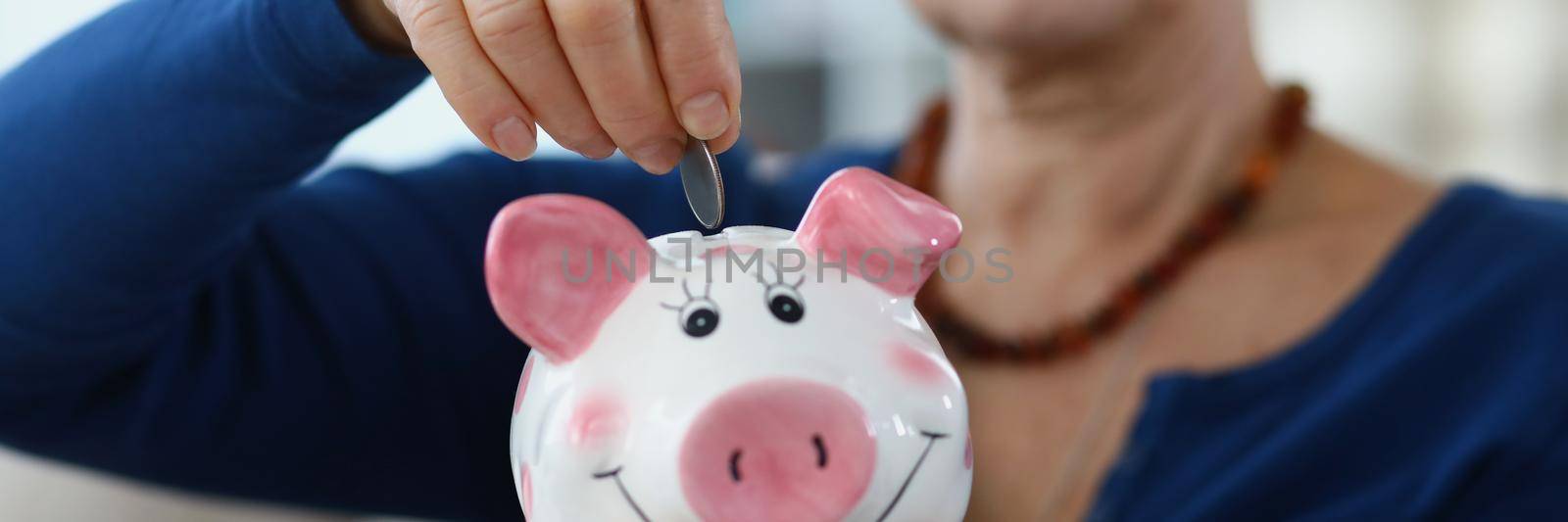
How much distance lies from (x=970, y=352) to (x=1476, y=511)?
0.36 m

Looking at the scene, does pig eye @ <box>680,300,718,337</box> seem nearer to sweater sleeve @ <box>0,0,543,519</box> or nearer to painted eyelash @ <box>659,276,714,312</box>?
painted eyelash @ <box>659,276,714,312</box>

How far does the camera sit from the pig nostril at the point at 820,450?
0.43 metres

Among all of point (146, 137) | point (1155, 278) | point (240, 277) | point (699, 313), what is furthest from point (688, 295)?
point (1155, 278)

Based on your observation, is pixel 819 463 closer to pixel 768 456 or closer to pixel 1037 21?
pixel 768 456

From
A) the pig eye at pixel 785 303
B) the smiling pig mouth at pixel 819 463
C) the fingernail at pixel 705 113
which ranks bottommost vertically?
the smiling pig mouth at pixel 819 463

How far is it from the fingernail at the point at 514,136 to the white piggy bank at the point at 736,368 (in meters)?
0.04

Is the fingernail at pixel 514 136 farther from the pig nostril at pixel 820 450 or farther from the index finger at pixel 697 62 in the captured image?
the pig nostril at pixel 820 450

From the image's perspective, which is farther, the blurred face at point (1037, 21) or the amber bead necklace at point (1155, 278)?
the amber bead necklace at point (1155, 278)

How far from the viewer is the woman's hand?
468mm

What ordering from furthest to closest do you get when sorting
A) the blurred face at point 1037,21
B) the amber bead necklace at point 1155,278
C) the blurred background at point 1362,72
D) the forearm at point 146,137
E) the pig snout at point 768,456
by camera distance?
the blurred background at point 1362,72 → the amber bead necklace at point 1155,278 → the blurred face at point 1037,21 → the forearm at point 146,137 → the pig snout at point 768,456

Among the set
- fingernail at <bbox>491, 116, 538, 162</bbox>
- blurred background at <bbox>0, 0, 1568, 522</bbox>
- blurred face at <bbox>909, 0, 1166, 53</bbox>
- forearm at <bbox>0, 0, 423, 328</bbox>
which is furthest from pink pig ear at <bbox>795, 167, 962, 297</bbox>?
blurred background at <bbox>0, 0, 1568, 522</bbox>

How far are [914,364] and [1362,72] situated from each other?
3.52m

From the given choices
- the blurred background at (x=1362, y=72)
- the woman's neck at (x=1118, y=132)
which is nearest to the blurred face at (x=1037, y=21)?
the woman's neck at (x=1118, y=132)

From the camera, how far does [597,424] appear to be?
0.45 m
